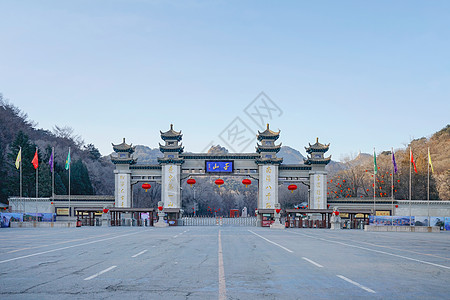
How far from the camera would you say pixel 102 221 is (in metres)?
62.2

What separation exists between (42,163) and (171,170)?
85.7 ft

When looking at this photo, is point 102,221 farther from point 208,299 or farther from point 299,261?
point 208,299

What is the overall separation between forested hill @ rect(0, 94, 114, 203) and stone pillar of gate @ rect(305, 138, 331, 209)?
1785 inches

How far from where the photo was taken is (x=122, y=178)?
7294 cm

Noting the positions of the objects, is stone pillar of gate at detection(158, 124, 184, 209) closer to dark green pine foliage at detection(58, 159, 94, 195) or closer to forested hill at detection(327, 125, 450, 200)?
dark green pine foliage at detection(58, 159, 94, 195)

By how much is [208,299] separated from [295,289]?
7.46 feet

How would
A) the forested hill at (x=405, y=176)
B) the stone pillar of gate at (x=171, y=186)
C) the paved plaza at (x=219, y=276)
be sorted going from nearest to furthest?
the paved plaza at (x=219, y=276) < the stone pillar of gate at (x=171, y=186) < the forested hill at (x=405, y=176)

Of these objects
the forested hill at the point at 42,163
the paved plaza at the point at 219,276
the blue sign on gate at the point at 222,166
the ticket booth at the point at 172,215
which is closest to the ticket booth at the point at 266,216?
the blue sign on gate at the point at 222,166

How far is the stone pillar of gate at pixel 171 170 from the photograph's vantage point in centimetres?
7112

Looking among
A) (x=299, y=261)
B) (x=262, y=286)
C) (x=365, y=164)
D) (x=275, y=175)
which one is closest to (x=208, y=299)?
(x=262, y=286)

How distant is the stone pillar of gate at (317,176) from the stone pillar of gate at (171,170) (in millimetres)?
20634

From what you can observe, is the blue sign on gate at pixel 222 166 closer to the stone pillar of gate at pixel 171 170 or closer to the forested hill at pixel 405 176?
the stone pillar of gate at pixel 171 170

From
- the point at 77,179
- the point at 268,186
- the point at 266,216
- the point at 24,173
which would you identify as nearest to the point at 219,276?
the point at 266,216

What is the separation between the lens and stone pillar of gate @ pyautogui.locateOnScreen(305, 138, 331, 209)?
Result: 7119cm
